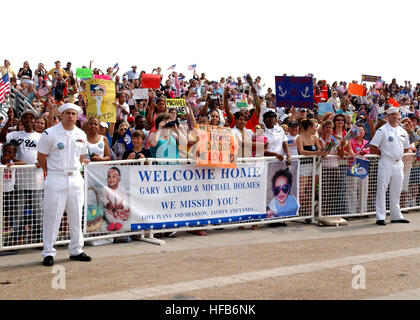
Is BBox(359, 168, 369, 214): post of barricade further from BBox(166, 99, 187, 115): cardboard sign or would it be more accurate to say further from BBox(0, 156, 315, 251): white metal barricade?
BBox(166, 99, 187, 115): cardboard sign

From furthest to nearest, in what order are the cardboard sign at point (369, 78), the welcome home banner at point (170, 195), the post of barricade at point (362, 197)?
1. the cardboard sign at point (369, 78)
2. the post of barricade at point (362, 197)
3. the welcome home banner at point (170, 195)

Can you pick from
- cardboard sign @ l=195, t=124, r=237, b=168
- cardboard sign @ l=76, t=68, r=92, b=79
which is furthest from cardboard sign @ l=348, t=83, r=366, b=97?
cardboard sign @ l=195, t=124, r=237, b=168

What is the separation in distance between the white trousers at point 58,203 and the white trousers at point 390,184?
6217 mm

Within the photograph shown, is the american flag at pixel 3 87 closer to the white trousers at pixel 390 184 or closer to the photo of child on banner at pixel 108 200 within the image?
the photo of child on banner at pixel 108 200

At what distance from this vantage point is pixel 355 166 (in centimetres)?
1153

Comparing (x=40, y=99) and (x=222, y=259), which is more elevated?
(x=40, y=99)

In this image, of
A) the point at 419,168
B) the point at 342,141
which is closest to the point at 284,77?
the point at 342,141

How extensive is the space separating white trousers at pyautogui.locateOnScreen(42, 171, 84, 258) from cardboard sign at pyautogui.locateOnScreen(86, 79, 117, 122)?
3.30 meters

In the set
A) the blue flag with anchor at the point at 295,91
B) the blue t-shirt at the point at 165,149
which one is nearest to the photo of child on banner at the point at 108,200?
the blue t-shirt at the point at 165,149

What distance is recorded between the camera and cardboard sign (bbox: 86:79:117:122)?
1112 centimetres

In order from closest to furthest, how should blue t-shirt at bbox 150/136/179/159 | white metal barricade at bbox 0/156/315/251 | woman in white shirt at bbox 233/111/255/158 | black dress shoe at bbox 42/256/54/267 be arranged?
1. black dress shoe at bbox 42/256/54/267
2. white metal barricade at bbox 0/156/315/251
3. blue t-shirt at bbox 150/136/179/159
4. woman in white shirt at bbox 233/111/255/158

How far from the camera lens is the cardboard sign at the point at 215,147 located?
33.0 ft
